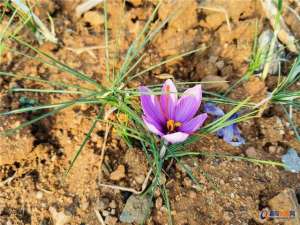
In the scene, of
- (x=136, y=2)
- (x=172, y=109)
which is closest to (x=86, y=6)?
(x=136, y=2)

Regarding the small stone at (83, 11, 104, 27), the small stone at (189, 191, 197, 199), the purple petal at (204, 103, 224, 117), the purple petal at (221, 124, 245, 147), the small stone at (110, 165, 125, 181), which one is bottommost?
the small stone at (189, 191, 197, 199)

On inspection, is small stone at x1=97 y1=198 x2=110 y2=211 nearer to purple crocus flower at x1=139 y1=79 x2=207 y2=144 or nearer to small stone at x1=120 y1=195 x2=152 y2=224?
small stone at x1=120 y1=195 x2=152 y2=224

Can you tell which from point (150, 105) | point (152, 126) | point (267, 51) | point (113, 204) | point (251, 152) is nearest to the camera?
point (152, 126)

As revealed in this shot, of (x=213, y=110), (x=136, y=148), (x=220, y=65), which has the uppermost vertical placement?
(x=220, y=65)

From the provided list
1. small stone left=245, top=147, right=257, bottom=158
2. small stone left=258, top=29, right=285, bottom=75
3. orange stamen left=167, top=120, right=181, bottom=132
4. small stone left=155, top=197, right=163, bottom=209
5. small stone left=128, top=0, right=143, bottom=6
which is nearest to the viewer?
orange stamen left=167, top=120, right=181, bottom=132

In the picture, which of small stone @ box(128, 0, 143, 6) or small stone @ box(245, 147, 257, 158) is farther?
small stone @ box(128, 0, 143, 6)

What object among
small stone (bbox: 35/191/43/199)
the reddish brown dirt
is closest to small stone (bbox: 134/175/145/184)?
the reddish brown dirt

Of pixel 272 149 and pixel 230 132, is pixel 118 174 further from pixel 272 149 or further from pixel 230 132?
pixel 272 149

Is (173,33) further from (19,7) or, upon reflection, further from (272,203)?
(272,203)
